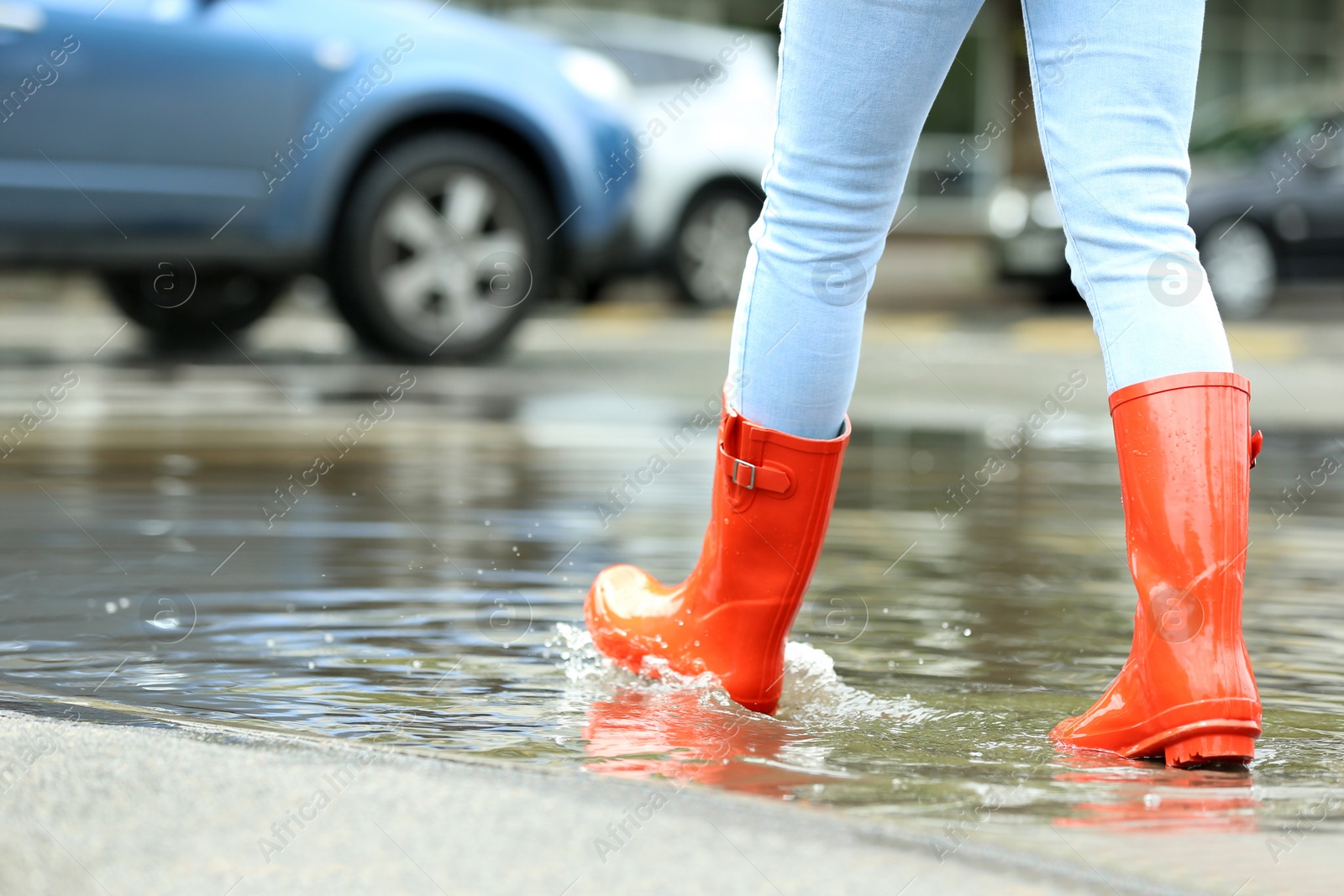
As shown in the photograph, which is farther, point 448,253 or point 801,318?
point 448,253

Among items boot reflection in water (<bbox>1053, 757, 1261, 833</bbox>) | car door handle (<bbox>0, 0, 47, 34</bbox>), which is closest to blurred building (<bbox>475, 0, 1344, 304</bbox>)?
car door handle (<bbox>0, 0, 47, 34</bbox>)

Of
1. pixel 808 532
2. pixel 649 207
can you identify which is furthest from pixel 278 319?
pixel 808 532

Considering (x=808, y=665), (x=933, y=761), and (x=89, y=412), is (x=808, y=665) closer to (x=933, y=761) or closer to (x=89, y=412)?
(x=933, y=761)

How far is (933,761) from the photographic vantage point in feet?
5.87

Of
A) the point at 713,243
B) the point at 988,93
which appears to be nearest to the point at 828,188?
the point at 713,243

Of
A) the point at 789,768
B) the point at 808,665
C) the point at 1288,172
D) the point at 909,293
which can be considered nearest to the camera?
the point at 789,768

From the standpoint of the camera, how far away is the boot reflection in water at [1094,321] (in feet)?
6.04

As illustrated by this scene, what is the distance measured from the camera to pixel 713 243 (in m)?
11.6

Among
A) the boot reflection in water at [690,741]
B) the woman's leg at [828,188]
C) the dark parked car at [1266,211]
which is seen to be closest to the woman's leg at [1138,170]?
the woman's leg at [828,188]

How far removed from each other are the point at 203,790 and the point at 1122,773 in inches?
33.4

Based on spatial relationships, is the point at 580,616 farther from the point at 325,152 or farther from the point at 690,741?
the point at 325,152

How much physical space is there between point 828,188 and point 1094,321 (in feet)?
1.06

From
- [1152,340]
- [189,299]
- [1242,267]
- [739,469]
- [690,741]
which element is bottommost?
[690,741]

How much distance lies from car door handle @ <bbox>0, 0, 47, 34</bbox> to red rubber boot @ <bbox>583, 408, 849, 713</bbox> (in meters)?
4.54
